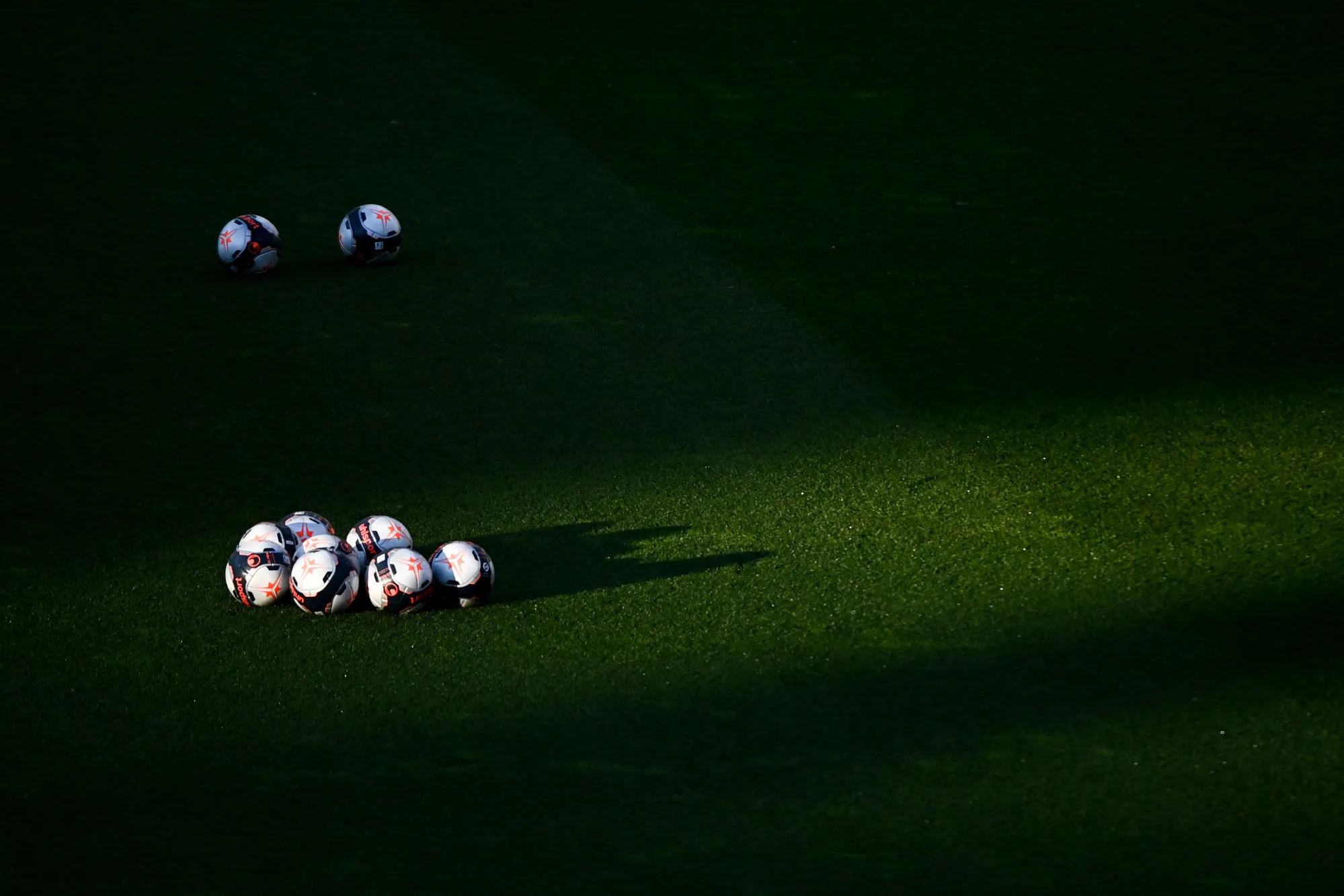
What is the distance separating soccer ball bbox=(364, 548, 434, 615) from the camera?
13.9 ft

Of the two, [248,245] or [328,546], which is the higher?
[248,245]

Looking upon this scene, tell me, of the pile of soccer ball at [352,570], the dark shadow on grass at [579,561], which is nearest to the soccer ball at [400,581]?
the pile of soccer ball at [352,570]

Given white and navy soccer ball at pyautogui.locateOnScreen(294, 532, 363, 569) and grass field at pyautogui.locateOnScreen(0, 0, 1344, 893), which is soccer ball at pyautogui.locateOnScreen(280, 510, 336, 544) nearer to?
white and navy soccer ball at pyautogui.locateOnScreen(294, 532, 363, 569)

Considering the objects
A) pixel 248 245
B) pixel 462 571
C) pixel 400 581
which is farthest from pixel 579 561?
pixel 248 245

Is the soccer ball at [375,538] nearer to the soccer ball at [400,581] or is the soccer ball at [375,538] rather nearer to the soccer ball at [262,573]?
the soccer ball at [400,581]

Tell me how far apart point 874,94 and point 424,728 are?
5.17 meters

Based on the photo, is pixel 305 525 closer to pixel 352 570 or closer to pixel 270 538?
pixel 270 538

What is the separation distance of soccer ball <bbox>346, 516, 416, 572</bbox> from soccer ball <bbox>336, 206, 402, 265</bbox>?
7.33ft

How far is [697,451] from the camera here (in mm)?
5207

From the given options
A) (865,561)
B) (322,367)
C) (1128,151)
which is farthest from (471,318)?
(1128,151)

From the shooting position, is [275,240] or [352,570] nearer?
[352,570]

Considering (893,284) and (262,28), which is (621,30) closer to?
(262,28)

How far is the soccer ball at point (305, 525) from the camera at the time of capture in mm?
4438

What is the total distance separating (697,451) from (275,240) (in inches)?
89.2
